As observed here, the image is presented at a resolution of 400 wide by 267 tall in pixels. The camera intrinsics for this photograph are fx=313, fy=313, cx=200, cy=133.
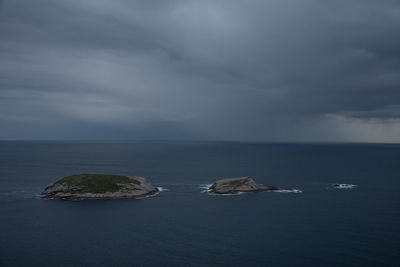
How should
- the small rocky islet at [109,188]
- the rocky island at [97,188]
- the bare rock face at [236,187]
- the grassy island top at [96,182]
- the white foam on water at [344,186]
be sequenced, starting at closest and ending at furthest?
1. the rocky island at [97,188]
2. the small rocky islet at [109,188]
3. the grassy island top at [96,182]
4. the bare rock face at [236,187]
5. the white foam on water at [344,186]

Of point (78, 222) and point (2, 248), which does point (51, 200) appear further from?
point (2, 248)

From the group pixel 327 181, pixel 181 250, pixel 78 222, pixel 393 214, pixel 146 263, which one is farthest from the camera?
pixel 327 181

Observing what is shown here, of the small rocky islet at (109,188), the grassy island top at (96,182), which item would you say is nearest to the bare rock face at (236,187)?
the small rocky islet at (109,188)

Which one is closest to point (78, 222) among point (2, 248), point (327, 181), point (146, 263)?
point (2, 248)

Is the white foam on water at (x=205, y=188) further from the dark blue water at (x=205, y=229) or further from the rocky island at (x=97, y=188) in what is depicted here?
the rocky island at (x=97, y=188)

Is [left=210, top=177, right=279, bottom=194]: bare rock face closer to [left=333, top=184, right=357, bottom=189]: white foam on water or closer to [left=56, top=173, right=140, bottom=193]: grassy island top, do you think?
[left=333, top=184, right=357, bottom=189]: white foam on water

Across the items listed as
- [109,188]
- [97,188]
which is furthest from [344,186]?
[97,188]

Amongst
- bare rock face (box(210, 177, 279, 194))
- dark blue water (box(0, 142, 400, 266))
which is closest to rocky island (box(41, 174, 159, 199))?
dark blue water (box(0, 142, 400, 266))
